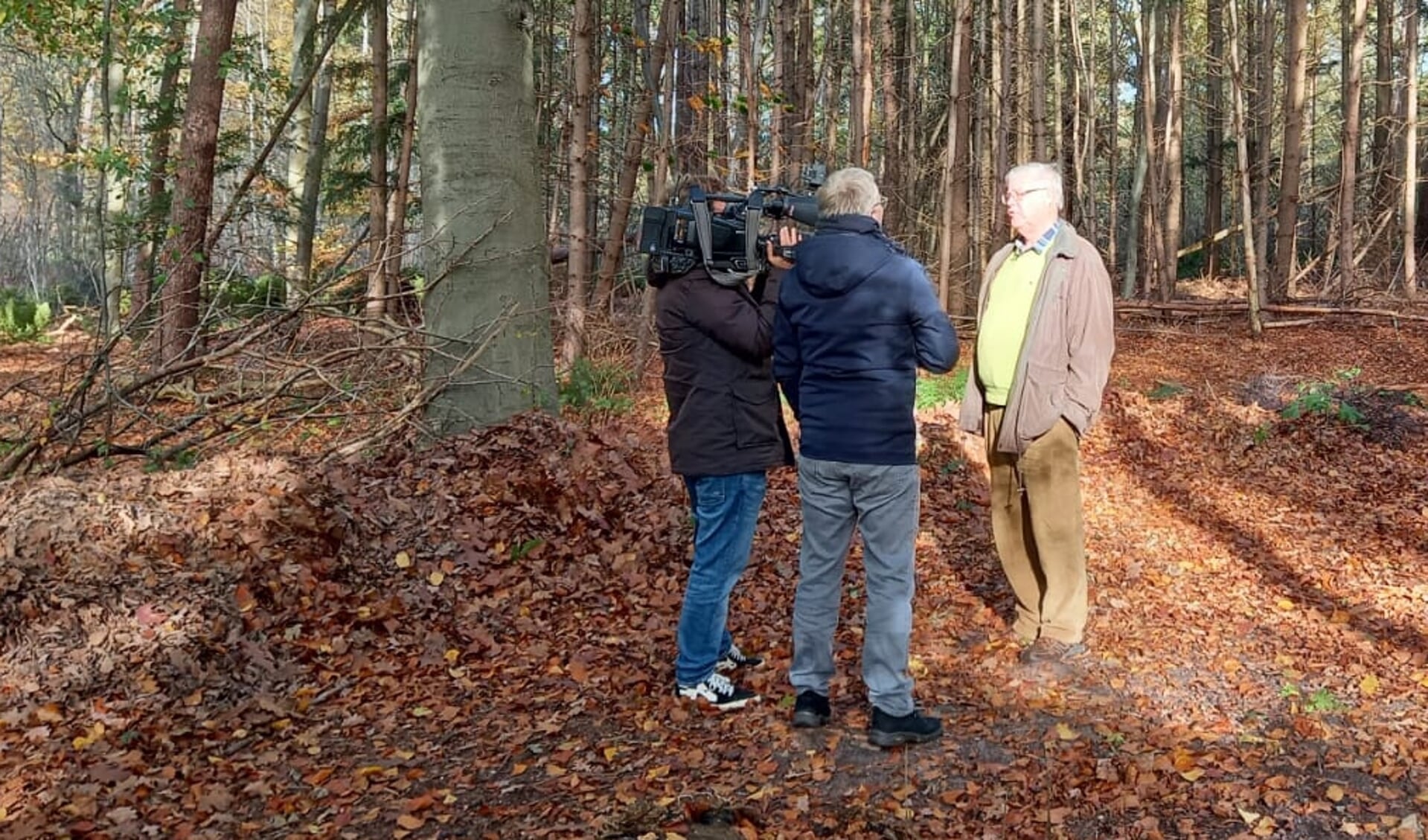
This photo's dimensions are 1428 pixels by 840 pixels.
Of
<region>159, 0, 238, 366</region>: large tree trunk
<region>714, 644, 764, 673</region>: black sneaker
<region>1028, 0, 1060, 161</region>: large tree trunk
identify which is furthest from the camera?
<region>1028, 0, 1060, 161</region>: large tree trunk

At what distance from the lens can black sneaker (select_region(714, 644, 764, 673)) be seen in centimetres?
471

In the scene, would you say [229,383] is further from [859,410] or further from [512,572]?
[859,410]

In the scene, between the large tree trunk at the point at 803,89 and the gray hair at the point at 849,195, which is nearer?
the gray hair at the point at 849,195

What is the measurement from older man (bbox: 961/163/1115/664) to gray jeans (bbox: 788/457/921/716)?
942 millimetres

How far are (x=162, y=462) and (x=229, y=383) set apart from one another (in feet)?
2.08

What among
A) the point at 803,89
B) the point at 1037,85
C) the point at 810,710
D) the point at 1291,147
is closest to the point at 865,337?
the point at 810,710

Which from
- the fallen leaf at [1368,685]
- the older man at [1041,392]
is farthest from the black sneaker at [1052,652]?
the fallen leaf at [1368,685]

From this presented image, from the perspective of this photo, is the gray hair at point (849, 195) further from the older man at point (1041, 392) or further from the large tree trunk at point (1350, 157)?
the large tree trunk at point (1350, 157)

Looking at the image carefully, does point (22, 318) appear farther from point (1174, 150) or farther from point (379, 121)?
point (1174, 150)

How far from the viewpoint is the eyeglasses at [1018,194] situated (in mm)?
4312

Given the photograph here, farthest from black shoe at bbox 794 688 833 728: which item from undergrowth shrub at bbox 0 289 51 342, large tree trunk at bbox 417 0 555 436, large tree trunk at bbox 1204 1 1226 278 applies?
large tree trunk at bbox 1204 1 1226 278

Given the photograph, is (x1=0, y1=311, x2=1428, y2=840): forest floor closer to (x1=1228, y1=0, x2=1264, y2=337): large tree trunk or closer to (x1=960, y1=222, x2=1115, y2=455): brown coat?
(x1=960, y1=222, x2=1115, y2=455): brown coat

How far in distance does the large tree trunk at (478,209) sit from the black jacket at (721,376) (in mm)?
2950

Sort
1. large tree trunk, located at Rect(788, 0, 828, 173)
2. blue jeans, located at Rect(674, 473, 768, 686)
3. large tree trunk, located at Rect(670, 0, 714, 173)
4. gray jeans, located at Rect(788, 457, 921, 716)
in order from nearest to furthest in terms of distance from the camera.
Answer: gray jeans, located at Rect(788, 457, 921, 716) → blue jeans, located at Rect(674, 473, 768, 686) → large tree trunk, located at Rect(670, 0, 714, 173) → large tree trunk, located at Rect(788, 0, 828, 173)
